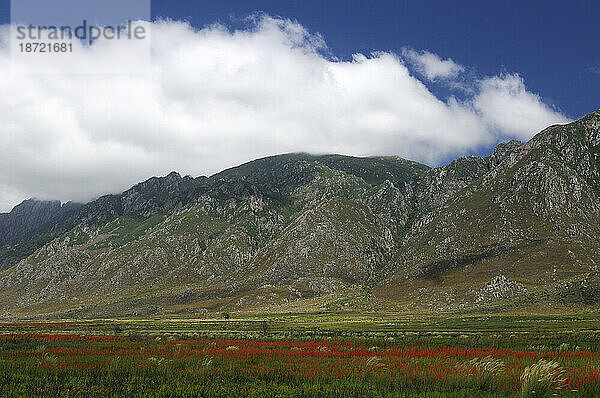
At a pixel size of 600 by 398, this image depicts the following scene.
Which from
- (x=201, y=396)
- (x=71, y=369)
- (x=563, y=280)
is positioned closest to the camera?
(x=201, y=396)

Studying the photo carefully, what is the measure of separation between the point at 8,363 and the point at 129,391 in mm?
12843

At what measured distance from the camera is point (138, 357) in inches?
1102

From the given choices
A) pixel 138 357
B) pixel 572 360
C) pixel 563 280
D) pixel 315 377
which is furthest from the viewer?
pixel 563 280

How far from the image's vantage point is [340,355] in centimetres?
2898

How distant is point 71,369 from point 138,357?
539 centimetres

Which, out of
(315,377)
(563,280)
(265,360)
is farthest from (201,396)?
(563,280)

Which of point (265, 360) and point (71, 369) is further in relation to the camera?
point (265, 360)

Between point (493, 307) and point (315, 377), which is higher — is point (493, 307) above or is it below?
below

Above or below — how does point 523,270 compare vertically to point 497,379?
below

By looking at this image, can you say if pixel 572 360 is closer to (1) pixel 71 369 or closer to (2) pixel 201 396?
(2) pixel 201 396

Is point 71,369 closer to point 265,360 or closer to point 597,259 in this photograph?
point 265,360

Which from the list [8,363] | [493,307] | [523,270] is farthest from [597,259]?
[8,363]

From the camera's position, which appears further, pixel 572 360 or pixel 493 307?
pixel 493 307

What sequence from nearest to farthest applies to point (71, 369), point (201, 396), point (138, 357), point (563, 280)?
1. point (201, 396)
2. point (71, 369)
3. point (138, 357)
4. point (563, 280)
